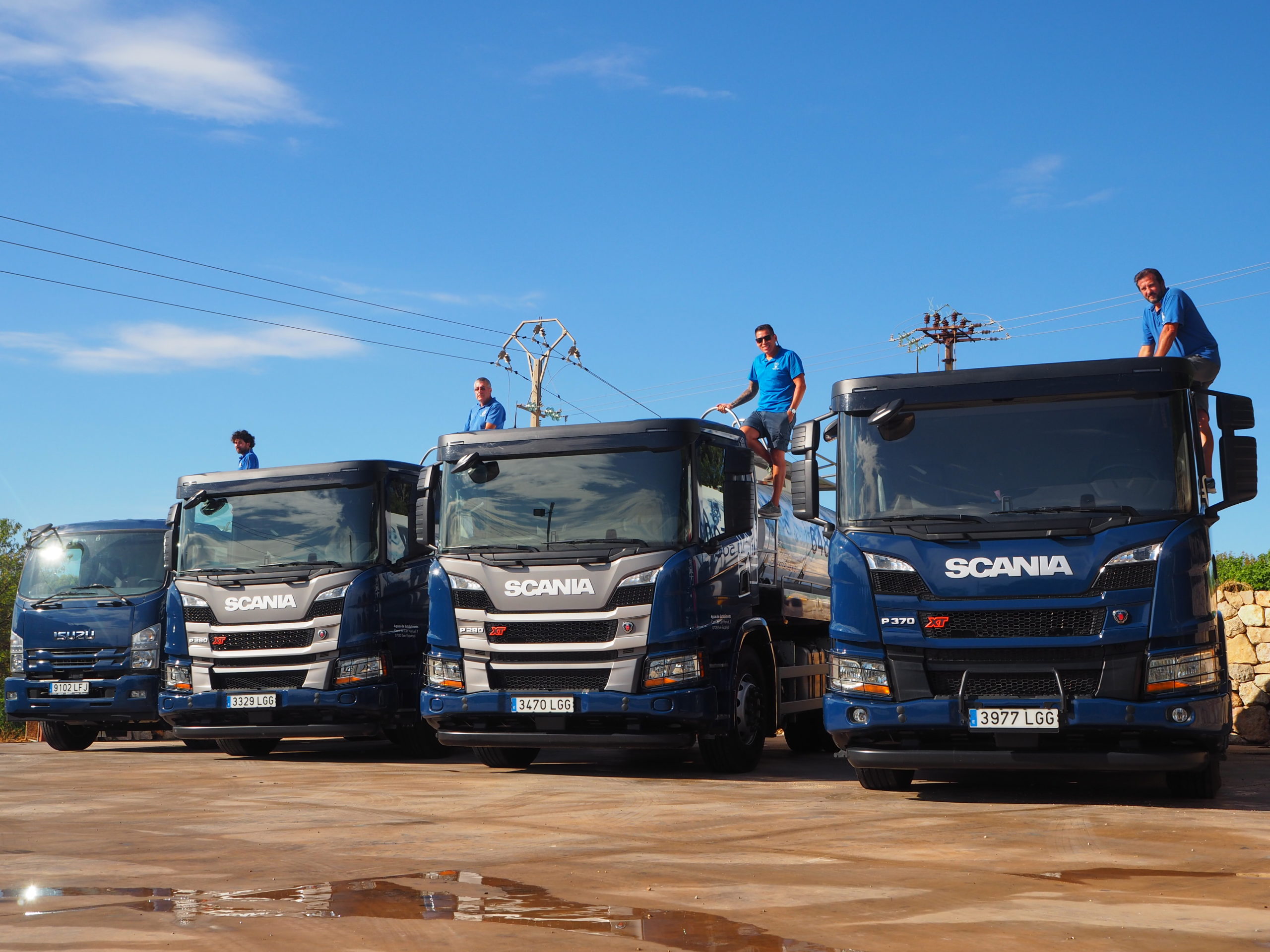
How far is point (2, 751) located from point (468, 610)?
9.02 meters

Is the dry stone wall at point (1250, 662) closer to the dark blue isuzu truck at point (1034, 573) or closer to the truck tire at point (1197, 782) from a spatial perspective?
the truck tire at point (1197, 782)

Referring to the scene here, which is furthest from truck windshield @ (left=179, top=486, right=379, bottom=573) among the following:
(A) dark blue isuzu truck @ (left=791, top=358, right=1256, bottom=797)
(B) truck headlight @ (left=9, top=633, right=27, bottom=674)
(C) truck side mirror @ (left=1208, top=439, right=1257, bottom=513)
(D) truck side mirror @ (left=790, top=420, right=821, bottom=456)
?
(C) truck side mirror @ (left=1208, top=439, right=1257, bottom=513)

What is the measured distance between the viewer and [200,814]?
30.2 feet

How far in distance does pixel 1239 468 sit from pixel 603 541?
4650 millimetres

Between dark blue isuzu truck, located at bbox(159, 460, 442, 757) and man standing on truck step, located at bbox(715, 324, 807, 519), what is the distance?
11.3 ft

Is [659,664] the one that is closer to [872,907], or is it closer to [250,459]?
[872,907]

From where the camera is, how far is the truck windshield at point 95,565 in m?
16.2

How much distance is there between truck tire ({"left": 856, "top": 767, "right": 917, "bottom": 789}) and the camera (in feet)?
33.6

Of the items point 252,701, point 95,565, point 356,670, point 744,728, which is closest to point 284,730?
point 252,701

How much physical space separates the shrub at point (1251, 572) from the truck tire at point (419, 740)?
10581mm

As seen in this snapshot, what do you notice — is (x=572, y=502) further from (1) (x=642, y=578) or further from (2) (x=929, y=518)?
(2) (x=929, y=518)

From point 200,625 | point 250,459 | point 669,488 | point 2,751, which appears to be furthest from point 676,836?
point 2,751

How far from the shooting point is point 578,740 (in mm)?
11117

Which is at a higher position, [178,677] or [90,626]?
[90,626]
